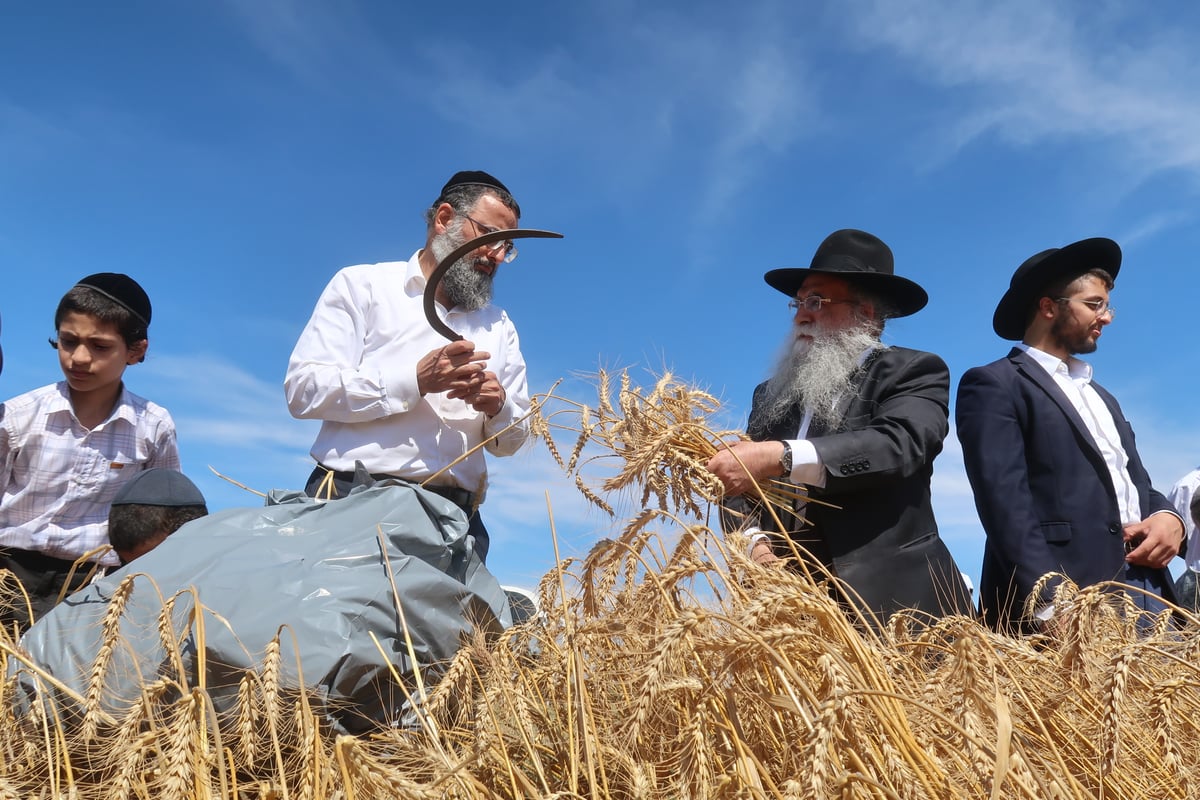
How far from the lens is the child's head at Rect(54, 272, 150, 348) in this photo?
11.9ft

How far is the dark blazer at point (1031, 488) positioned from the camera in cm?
335

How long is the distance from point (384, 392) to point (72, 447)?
59.6 inches

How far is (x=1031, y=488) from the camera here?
3.57 m

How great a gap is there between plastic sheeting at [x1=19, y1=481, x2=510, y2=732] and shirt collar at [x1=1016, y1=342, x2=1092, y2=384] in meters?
2.44

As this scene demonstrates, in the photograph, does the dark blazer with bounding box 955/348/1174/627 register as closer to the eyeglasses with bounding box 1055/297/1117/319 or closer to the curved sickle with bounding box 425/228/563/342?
the eyeglasses with bounding box 1055/297/1117/319

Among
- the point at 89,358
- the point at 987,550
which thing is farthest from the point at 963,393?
the point at 89,358

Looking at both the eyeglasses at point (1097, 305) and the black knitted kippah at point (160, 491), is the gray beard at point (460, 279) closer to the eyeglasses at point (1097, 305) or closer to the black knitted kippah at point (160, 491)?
the black knitted kippah at point (160, 491)

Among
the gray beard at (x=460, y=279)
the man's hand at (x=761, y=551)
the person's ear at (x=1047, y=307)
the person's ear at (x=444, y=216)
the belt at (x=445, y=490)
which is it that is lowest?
the man's hand at (x=761, y=551)

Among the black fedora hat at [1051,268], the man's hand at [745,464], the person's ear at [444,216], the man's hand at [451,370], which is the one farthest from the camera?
the black fedora hat at [1051,268]

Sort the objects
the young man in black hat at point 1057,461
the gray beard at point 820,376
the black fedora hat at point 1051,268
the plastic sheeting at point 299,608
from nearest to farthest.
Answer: the plastic sheeting at point 299,608, the gray beard at point 820,376, the young man in black hat at point 1057,461, the black fedora hat at point 1051,268

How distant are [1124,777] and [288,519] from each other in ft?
6.76

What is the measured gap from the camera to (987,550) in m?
3.66

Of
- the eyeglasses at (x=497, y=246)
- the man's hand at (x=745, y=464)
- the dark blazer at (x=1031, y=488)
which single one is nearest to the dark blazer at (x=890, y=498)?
the man's hand at (x=745, y=464)

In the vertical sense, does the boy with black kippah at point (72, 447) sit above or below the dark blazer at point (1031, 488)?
above
